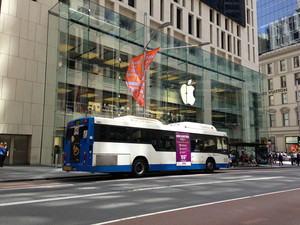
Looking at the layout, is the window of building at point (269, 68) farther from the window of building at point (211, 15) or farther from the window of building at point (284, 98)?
A: the window of building at point (211, 15)

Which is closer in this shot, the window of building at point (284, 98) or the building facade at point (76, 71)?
the building facade at point (76, 71)

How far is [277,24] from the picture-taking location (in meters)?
74.1

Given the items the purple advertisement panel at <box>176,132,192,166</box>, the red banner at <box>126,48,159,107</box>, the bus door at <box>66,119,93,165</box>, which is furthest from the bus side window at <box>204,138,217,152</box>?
the bus door at <box>66,119,93,165</box>

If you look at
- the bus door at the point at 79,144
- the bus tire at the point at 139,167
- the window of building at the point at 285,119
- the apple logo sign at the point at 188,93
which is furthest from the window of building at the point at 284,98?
the bus door at the point at 79,144

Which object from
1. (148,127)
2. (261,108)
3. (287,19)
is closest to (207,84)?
(261,108)

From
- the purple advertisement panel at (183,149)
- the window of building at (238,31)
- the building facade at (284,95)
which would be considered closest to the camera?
the purple advertisement panel at (183,149)

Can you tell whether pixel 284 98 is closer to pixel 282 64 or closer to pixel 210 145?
pixel 282 64

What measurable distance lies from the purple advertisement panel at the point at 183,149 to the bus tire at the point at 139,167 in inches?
103

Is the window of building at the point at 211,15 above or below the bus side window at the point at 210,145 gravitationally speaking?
above

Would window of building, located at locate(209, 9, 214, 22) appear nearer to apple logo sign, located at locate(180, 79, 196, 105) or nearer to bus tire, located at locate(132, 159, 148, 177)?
apple logo sign, located at locate(180, 79, 196, 105)

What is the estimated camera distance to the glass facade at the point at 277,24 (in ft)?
229

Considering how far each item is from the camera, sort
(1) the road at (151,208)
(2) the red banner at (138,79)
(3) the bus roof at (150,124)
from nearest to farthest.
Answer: (1) the road at (151,208), (3) the bus roof at (150,124), (2) the red banner at (138,79)

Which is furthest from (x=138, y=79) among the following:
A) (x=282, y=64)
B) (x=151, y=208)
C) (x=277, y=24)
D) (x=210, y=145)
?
(x=277, y=24)

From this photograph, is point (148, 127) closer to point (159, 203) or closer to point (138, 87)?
point (138, 87)
